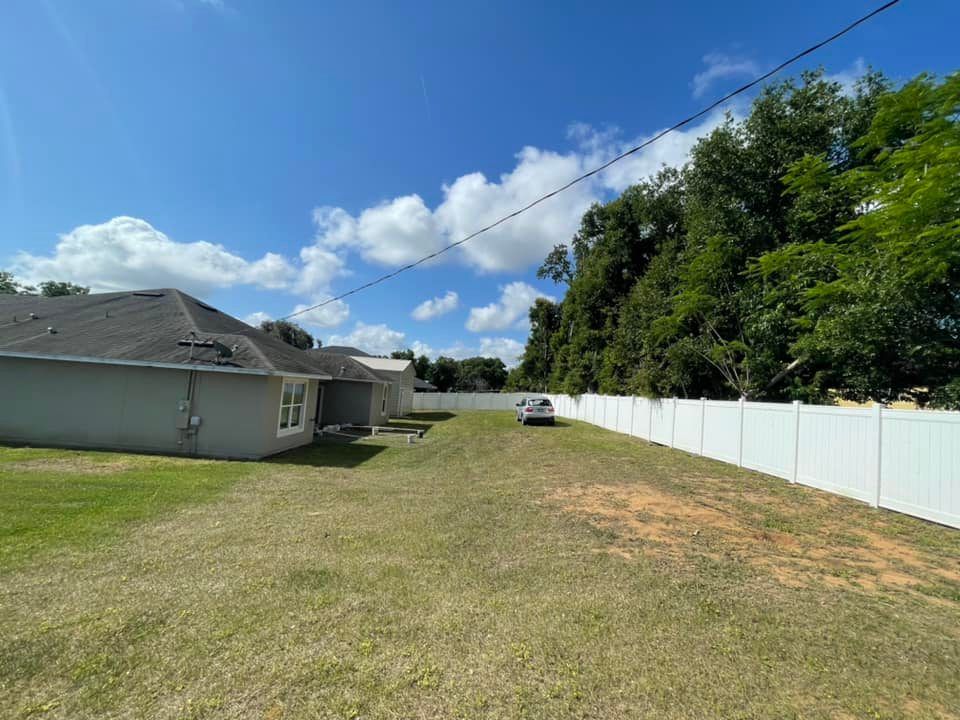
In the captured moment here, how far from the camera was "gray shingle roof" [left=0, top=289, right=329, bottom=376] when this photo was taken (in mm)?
10992

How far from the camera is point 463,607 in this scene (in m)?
3.50

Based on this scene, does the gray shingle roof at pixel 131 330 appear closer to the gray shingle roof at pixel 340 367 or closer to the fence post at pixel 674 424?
the gray shingle roof at pixel 340 367

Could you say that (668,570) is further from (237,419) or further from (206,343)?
(206,343)

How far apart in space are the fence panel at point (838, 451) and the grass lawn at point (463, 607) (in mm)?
660

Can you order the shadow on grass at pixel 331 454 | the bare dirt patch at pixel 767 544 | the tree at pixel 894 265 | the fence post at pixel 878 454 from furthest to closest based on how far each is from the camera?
1. the shadow on grass at pixel 331 454
2. the tree at pixel 894 265
3. the fence post at pixel 878 454
4. the bare dirt patch at pixel 767 544

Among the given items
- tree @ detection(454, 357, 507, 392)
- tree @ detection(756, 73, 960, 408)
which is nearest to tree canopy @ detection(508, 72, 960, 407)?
tree @ detection(756, 73, 960, 408)

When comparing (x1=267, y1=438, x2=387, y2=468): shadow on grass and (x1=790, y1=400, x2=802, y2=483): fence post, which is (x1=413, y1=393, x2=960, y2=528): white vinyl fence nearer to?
(x1=790, y1=400, x2=802, y2=483): fence post

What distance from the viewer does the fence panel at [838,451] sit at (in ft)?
23.3

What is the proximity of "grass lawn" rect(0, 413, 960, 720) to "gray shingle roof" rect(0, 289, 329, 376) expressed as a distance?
4.53 meters

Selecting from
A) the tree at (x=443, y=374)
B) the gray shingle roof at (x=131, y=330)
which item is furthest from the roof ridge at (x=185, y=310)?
the tree at (x=443, y=374)

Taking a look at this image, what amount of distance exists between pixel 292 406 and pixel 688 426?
40.2ft

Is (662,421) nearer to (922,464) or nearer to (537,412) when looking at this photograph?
(537,412)

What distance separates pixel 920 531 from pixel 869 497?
1304 mm

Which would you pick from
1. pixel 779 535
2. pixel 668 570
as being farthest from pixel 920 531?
pixel 668 570
